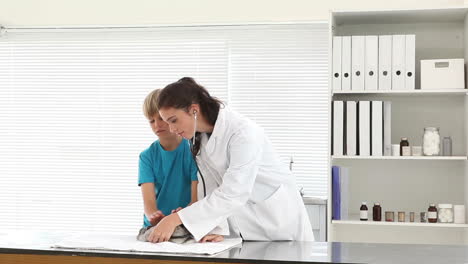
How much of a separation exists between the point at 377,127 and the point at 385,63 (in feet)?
1.11

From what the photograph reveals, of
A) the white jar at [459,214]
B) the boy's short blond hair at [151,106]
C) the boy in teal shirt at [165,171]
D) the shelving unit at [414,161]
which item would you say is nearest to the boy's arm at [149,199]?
the boy in teal shirt at [165,171]

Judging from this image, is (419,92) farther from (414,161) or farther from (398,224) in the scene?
(398,224)

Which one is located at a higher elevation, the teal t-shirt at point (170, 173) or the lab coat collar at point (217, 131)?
the lab coat collar at point (217, 131)

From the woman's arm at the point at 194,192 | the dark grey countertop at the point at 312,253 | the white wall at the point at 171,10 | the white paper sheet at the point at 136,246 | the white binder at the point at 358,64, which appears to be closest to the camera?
the dark grey countertop at the point at 312,253

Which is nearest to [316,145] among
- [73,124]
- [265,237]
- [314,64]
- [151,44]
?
[314,64]

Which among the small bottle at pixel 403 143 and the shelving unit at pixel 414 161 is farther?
the shelving unit at pixel 414 161

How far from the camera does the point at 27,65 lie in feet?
15.5

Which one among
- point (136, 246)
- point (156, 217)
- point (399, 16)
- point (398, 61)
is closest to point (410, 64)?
point (398, 61)

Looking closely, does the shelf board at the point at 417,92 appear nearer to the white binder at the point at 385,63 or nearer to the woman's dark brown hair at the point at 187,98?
the white binder at the point at 385,63

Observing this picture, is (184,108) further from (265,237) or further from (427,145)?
(427,145)

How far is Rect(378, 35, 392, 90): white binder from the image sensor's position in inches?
142

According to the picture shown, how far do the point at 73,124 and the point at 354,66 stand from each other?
6.70 ft

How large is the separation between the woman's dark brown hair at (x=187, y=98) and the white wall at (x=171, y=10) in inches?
81.4

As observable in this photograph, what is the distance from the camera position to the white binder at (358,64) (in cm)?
362
